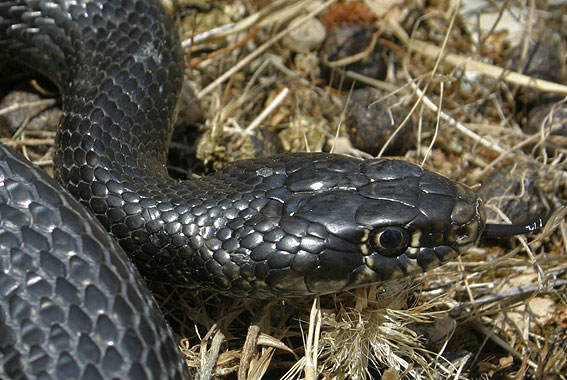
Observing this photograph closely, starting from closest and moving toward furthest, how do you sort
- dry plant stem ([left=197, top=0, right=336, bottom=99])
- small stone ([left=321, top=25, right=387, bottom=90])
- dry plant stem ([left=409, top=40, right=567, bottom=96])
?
1. dry plant stem ([left=409, top=40, right=567, bottom=96])
2. dry plant stem ([left=197, top=0, right=336, bottom=99])
3. small stone ([left=321, top=25, right=387, bottom=90])

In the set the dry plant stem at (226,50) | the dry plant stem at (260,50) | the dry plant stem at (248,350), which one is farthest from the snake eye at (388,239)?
the dry plant stem at (226,50)

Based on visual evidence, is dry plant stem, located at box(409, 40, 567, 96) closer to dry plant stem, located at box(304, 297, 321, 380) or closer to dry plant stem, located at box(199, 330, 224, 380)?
dry plant stem, located at box(304, 297, 321, 380)

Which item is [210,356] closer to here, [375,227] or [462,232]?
[375,227]

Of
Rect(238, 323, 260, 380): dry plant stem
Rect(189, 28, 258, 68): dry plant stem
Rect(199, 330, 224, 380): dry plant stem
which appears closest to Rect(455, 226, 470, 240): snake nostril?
Rect(238, 323, 260, 380): dry plant stem

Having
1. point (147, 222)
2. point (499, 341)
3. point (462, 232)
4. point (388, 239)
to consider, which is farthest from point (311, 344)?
point (499, 341)

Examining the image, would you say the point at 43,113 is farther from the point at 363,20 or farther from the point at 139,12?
the point at 363,20

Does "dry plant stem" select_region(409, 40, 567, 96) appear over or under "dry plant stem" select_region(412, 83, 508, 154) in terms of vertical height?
over

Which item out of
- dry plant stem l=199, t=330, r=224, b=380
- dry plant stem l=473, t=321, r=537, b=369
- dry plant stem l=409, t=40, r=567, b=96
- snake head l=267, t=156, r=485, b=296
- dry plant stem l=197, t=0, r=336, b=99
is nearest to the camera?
snake head l=267, t=156, r=485, b=296
